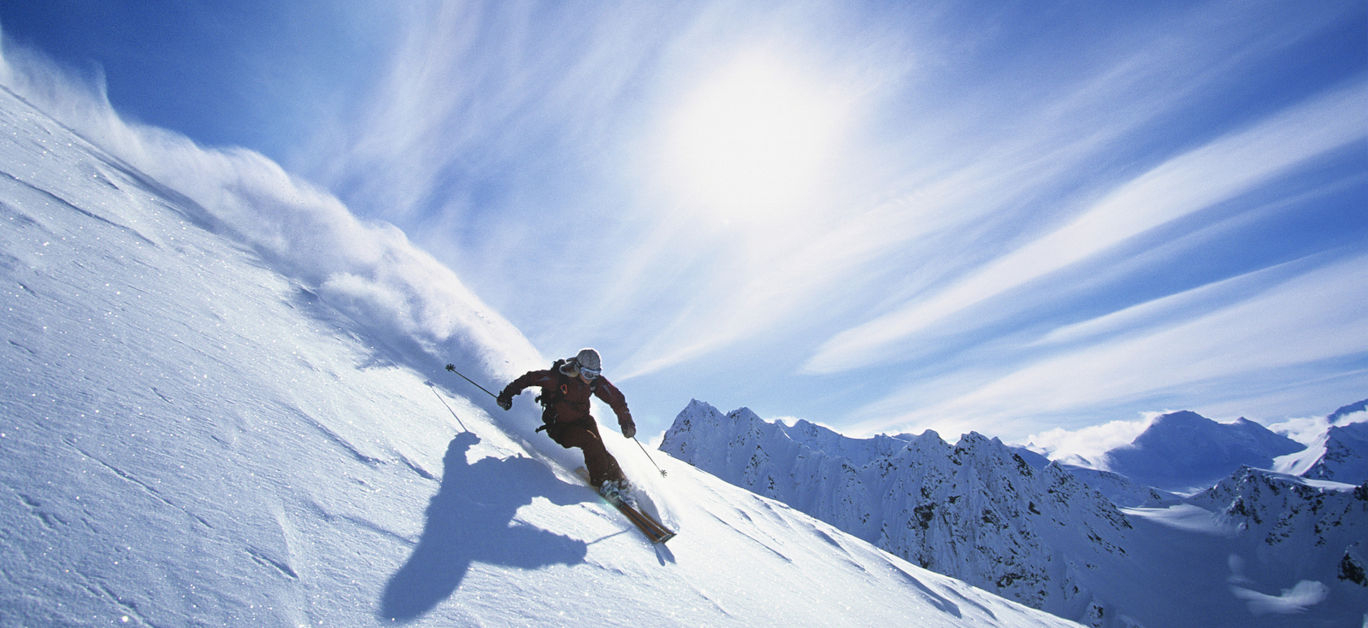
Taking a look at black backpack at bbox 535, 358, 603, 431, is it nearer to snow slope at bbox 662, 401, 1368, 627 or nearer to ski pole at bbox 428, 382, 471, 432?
ski pole at bbox 428, 382, 471, 432

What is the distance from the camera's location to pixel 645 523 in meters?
6.14

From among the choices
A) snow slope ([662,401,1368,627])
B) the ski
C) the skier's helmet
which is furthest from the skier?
snow slope ([662,401,1368,627])

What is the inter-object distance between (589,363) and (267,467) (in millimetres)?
4514

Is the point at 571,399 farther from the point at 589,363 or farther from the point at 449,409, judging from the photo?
the point at 449,409

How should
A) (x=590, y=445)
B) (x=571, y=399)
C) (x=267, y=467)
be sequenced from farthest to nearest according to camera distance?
(x=571, y=399)
(x=590, y=445)
(x=267, y=467)

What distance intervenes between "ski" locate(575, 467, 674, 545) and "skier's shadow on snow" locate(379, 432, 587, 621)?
669 millimetres

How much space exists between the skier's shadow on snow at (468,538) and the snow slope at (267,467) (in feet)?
0.07

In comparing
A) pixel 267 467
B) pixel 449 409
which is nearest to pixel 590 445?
pixel 449 409

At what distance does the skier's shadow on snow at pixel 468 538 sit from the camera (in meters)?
3.12

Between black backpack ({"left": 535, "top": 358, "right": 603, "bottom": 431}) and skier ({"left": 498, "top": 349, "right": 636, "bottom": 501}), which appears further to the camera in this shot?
black backpack ({"left": 535, "top": 358, "right": 603, "bottom": 431})

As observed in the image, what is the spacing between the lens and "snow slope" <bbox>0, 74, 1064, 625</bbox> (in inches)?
98.0

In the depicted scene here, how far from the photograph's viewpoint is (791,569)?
301 inches

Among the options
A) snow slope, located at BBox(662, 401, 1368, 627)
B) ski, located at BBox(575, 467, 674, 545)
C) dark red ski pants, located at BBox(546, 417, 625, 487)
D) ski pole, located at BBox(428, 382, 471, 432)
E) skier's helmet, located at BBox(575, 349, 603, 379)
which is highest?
skier's helmet, located at BBox(575, 349, 603, 379)

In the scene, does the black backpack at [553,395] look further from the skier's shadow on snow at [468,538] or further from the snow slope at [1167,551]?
the snow slope at [1167,551]
